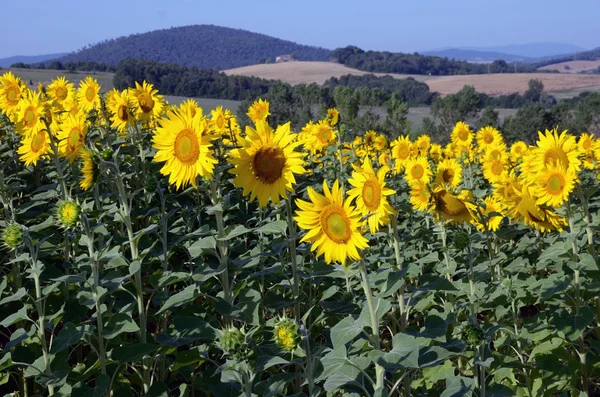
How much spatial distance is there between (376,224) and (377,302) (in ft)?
1.46

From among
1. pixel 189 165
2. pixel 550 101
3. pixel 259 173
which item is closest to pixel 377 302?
pixel 259 173

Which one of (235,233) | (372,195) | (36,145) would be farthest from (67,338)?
(36,145)

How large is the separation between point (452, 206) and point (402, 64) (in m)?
106

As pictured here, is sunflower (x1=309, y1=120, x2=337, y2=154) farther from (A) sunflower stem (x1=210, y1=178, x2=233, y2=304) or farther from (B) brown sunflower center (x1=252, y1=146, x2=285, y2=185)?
(B) brown sunflower center (x1=252, y1=146, x2=285, y2=185)

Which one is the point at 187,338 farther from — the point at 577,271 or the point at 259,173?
the point at 577,271

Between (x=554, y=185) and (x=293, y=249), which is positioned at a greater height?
(x=554, y=185)

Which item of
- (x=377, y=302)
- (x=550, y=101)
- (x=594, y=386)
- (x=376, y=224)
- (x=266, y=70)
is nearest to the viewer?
(x=377, y=302)

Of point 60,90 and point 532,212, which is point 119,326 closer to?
point 532,212

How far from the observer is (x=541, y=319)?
367cm

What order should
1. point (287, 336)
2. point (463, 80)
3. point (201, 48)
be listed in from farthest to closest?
point (201, 48)
point (463, 80)
point (287, 336)

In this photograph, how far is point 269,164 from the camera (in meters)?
2.81

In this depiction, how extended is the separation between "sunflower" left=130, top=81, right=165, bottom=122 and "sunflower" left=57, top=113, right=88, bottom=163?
65 cm

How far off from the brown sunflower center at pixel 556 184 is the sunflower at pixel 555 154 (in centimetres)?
14

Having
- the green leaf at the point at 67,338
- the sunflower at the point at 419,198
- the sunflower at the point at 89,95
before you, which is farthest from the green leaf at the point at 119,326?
the sunflower at the point at 89,95
